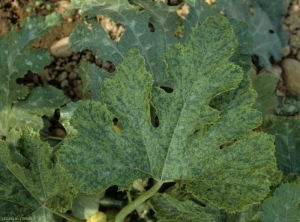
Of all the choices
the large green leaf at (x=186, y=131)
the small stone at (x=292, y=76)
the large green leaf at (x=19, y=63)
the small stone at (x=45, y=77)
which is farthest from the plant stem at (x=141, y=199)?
the small stone at (x=292, y=76)

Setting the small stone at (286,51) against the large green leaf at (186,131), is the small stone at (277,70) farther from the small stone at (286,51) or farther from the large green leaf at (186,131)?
the large green leaf at (186,131)

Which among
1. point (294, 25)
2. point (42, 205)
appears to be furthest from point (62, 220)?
point (294, 25)

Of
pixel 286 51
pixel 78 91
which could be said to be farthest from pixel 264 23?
pixel 78 91

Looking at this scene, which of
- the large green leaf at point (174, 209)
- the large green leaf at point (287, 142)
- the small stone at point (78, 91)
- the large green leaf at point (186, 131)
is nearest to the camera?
the large green leaf at point (186, 131)

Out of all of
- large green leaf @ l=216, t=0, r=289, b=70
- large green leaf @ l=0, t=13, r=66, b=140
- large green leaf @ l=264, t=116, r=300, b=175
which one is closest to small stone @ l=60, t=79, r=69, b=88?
large green leaf @ l=0, t=13, r=66, b=140

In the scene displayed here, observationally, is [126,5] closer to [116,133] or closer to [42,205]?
[116,133]

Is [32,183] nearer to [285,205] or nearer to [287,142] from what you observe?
[285,205]
